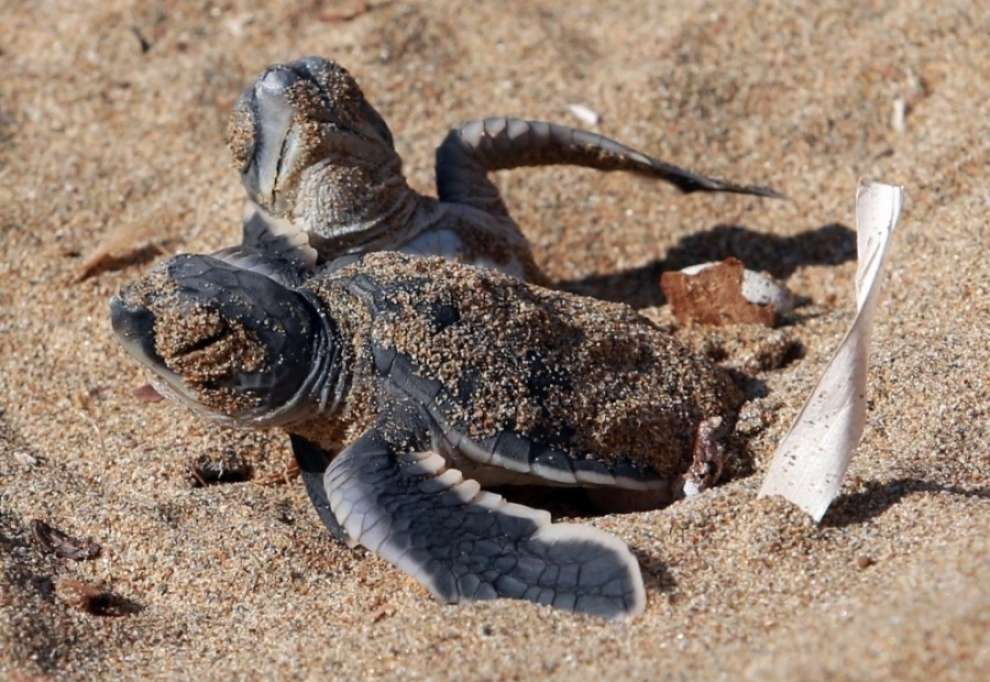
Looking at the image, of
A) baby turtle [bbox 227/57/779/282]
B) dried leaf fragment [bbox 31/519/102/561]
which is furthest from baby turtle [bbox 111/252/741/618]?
baby turtle [bbox 227/57/779/282]

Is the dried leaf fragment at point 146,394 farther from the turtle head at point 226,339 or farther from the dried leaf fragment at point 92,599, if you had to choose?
the dried leaf fragment at point 92,599

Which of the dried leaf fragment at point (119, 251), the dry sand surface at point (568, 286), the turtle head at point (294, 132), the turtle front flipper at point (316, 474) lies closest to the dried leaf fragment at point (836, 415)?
the dry sand surface at point (568, 286)

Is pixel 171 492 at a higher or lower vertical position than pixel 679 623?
lower

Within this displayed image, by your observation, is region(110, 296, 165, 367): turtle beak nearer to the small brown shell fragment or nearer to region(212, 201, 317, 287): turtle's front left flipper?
region(212, 201, 317, 287): turtle's front left flipper

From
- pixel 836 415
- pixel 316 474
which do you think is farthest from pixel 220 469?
pixel 836 415

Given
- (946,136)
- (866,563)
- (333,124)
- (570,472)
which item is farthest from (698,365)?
(946,136)

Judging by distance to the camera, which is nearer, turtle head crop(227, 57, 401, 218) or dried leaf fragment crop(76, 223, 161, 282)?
turtle head crop(227, 57, 401, 218)

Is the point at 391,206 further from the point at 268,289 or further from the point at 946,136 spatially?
the point at 946,136
